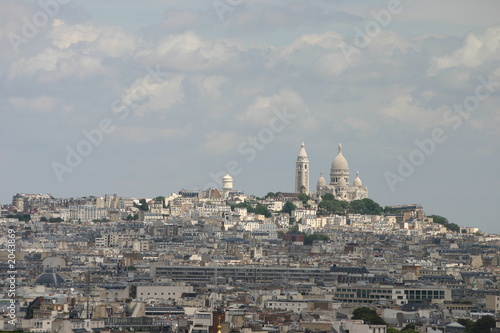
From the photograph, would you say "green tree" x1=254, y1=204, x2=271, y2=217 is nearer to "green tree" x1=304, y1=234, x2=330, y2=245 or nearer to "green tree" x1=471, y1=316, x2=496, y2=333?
"green tree" x1=304, y1=234, x2=330, y2=245

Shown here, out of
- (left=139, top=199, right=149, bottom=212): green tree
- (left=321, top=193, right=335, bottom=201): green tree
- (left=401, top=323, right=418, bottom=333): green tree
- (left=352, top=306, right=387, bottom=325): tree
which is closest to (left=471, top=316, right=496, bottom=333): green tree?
(left=401, top=323, right=418, bottom=333): green tree

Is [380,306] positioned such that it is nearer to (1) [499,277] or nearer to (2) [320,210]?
(1) [499,277]

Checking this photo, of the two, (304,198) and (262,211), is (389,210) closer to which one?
(304,198)

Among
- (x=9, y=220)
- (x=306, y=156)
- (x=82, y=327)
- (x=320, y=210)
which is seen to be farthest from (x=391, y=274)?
(x=306, y=156)

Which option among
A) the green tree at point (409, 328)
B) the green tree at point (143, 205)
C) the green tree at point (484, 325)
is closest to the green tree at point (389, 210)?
the green tree at point (143, 205)

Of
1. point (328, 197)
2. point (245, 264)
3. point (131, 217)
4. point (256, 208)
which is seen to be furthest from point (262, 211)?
point (245, 264)
